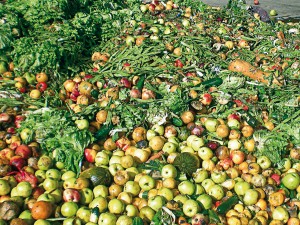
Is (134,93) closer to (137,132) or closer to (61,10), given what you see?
(137,132)

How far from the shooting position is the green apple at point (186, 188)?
530 centimetres

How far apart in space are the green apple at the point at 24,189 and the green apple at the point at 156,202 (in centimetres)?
166

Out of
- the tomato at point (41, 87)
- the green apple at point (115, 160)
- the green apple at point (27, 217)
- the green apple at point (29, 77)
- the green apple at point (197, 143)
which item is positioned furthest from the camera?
the green apple at point (29, 77)

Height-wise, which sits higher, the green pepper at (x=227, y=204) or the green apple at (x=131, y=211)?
the green apple at (x=131, y=211)

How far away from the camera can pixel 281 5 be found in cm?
1448

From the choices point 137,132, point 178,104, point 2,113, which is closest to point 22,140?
point 2,113

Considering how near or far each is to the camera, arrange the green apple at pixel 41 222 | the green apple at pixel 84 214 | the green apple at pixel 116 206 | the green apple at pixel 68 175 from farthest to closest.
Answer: the green apple at pixel 68 175 → the green apple at pixel 116 206 → the green apple at pixel 84 214 → the green apple at pixel 41 222

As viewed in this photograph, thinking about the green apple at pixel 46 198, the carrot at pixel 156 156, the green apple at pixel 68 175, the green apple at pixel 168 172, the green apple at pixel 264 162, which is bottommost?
the green apple at pixel 264 162

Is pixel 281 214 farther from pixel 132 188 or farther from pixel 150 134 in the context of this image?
pixel 150 134

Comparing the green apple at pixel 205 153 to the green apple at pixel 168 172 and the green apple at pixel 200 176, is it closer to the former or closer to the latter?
the green apple at pixel 200 176

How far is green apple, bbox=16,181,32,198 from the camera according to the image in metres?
5.08

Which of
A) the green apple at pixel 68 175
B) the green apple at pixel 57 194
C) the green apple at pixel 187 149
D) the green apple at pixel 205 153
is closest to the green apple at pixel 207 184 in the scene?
the green apple at pixel 205 153

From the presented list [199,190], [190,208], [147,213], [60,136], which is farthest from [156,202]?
[60,136]

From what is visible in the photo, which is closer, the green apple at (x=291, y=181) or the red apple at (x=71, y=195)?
the red apple at (x=71, y=195)
